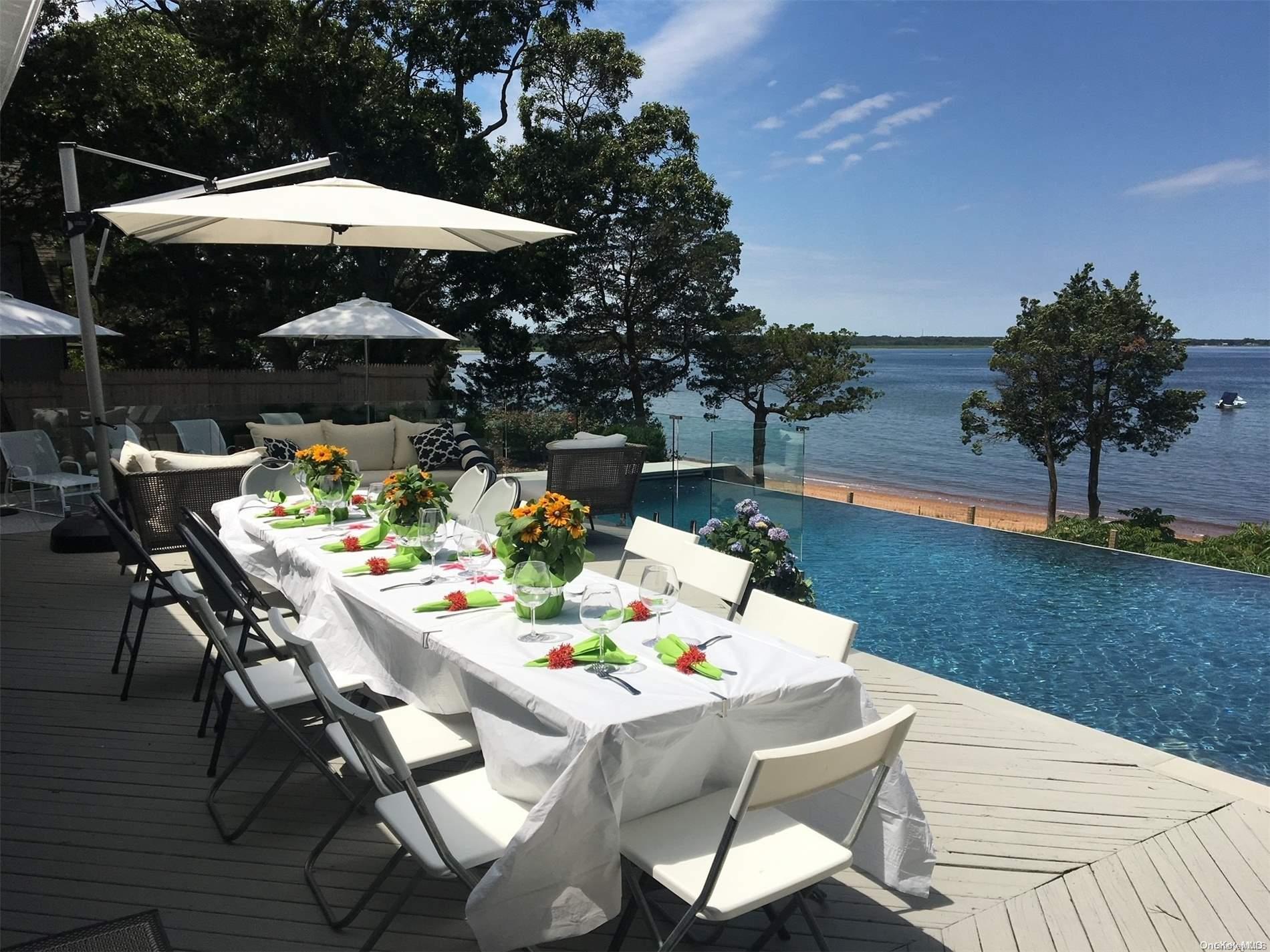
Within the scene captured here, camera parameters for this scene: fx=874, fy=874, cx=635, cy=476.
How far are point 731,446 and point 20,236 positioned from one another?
1252cm

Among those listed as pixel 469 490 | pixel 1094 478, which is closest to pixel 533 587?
pixel 469 490

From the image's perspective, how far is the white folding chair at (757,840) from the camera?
1.77 meters

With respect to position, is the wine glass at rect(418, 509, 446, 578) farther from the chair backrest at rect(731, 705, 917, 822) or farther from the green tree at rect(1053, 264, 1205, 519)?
the green tree at rect(1053, 264, 1205, 519)

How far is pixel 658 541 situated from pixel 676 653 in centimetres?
145

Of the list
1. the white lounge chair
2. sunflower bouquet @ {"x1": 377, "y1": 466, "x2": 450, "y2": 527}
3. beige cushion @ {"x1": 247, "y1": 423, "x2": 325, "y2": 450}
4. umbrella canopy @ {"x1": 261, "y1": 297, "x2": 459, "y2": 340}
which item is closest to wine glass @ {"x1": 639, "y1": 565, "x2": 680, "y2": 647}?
sunflower bouquet @ {"x1": 377, "y1": 466, "x2": 450, "y2": 527}

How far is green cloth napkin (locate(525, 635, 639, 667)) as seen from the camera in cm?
236

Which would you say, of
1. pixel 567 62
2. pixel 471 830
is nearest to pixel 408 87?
pixel 567 62

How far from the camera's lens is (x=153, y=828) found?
294 centimetres

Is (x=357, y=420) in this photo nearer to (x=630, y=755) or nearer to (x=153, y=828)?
(x=153, y=828)

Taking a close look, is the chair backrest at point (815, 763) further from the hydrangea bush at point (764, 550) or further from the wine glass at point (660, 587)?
the hydrangea bush at point (764, 550)

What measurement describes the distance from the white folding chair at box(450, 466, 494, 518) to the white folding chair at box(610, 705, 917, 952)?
3798 millimetres

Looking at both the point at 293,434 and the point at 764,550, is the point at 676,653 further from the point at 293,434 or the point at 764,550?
the point at 293,434

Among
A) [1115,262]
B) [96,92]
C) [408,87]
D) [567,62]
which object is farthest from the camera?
[1115,262]

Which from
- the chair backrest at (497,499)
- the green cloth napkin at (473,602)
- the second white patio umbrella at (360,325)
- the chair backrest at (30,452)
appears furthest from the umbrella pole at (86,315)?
the green cloth napkin at (473,602)
